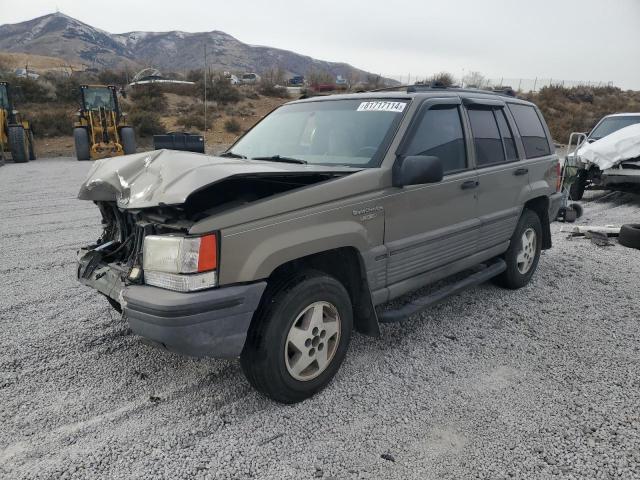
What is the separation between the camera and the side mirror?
10.0ft

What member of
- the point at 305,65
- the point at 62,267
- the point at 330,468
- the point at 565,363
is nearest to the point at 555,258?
the point at 565,363

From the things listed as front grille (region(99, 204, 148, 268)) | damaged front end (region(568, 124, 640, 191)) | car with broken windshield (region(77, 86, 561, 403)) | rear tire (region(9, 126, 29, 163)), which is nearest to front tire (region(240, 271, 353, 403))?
car with broken windshield (region(77, 86, 561, 403))

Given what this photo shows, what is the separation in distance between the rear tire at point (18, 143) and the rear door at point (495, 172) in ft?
49.6

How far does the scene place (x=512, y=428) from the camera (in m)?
2.65

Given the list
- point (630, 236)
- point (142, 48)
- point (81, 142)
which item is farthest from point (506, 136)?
point (142, 48)

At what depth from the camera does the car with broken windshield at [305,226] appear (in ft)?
7.93

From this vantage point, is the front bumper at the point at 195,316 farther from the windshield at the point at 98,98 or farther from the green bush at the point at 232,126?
the green bush at the point at 232,126

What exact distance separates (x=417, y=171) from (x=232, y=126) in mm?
21997

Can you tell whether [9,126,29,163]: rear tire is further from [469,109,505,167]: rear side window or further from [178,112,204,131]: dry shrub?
[469,109,505,167]: rear side window

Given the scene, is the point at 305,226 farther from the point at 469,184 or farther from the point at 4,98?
the point at 4,98

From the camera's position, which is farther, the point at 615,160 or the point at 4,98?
the point at 4,98

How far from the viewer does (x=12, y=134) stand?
14.6 m

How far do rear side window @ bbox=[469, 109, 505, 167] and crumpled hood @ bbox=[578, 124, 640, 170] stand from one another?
605cm

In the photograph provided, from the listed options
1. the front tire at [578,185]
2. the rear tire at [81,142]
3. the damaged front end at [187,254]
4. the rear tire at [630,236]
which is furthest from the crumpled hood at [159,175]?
the rear tire at [81,142]
